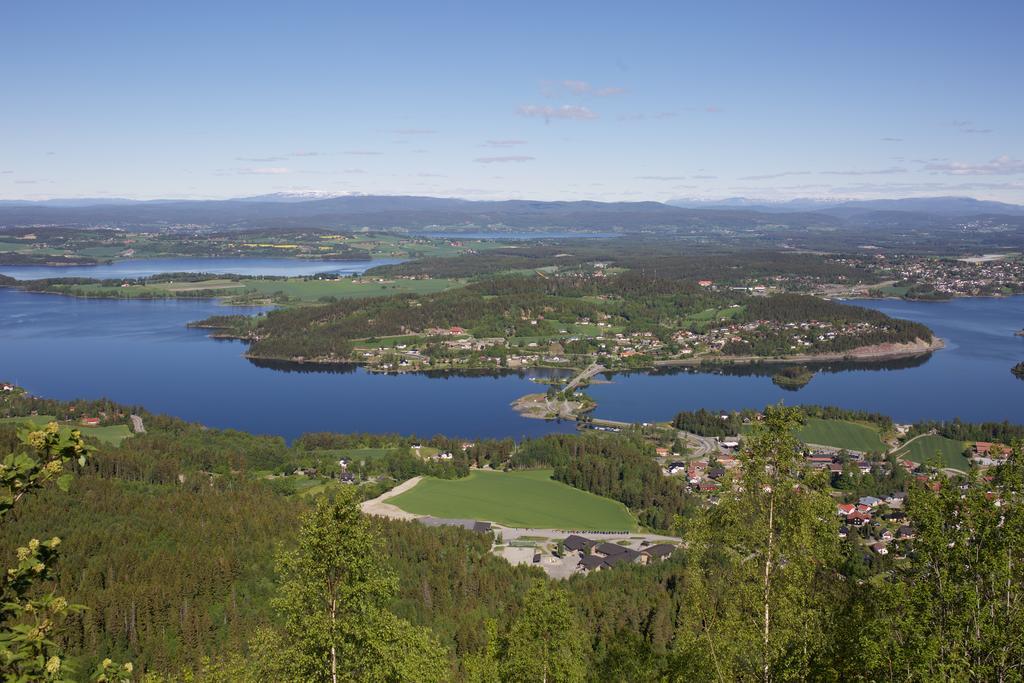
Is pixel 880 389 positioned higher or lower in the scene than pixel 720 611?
lower

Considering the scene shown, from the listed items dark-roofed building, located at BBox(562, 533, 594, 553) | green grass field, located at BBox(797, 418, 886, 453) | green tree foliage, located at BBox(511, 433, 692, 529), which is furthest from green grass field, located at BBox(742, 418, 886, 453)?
dark-roofed building, located at BBox(562, 533, 594, 553)

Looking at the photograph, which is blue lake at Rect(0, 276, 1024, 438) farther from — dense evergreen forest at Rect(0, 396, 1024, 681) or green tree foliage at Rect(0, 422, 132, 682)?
green tree foliage at Rect(0, 422, 132, 682)

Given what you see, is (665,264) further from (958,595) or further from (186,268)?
(958,595)

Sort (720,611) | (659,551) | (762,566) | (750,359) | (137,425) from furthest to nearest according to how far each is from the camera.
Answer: (750,359) < (137,425) < (659,551) < (720,611) < (762,566)

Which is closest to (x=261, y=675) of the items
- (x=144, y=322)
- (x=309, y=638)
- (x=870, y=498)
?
(x=309, y=638)

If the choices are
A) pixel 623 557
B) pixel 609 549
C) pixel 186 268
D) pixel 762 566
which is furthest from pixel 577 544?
pixel 186 268

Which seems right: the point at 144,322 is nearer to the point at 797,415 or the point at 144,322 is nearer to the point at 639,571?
the point at 639,571

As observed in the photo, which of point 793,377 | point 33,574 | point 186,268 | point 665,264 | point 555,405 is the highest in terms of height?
point 33,574
